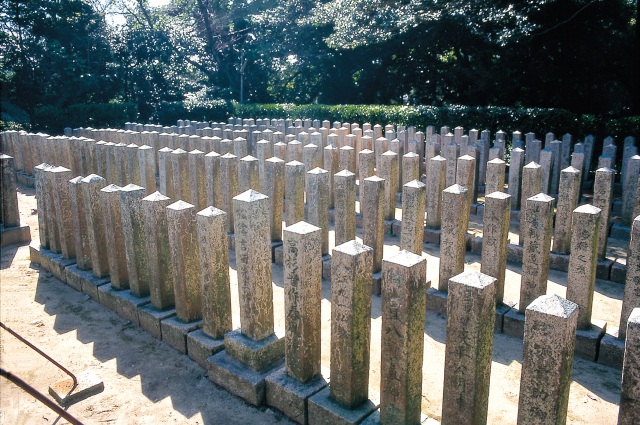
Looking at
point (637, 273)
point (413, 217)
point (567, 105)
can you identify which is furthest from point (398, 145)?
point (567, 105)

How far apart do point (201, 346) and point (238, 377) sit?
18.0 inches

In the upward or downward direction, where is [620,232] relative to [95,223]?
downward

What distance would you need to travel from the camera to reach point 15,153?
30.8ft

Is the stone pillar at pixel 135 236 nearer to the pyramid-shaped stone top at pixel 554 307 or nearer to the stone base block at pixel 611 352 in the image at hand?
the pyramid-shaped stone top at pixel 554 307

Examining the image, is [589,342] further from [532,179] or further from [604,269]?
[532,179]

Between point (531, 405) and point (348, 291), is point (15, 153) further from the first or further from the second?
point (531, 405)

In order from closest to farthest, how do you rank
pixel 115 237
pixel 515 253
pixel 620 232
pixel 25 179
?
pixel 115 237 → pixel 515 253 → pixel 620 232 → pixel 25 179

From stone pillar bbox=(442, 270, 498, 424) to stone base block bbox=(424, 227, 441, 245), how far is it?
3647mm

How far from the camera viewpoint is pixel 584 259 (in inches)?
135

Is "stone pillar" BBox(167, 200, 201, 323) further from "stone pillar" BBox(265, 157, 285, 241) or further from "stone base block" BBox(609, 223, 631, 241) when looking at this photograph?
"stone base block" BBox(609, 223, 631, 241)

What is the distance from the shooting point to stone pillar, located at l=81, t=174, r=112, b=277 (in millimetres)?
4000

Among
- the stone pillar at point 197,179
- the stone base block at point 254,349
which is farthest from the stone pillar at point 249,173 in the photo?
the stone base block at point 254,349

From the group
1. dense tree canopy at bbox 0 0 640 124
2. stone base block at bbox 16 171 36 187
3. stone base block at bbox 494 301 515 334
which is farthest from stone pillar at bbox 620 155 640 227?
stone base block at bbox 16 171 36 187

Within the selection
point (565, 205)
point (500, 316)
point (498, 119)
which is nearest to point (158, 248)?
point (500, 316)
